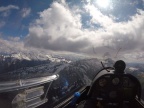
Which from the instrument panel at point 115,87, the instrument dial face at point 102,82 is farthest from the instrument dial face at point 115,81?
the instrument dial face at point 102,82

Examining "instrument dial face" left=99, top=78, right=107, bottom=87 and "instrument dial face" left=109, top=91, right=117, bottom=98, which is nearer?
"instrument dial face" left=109, top=91, right=117, bottom=98

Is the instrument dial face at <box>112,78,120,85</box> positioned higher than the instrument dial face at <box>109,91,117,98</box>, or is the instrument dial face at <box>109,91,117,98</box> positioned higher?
the instrument dial face at <box>112,78,120,85</box>

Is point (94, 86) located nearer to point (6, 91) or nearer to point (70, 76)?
point (6, 91)

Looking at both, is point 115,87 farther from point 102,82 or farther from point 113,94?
point 102,82

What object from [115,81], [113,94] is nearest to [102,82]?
[115,81]

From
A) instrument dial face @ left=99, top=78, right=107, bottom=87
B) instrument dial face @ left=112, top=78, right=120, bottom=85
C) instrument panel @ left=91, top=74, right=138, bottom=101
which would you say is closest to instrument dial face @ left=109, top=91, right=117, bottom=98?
instrument panel @ left=91, top=74, right=138, bottom=101

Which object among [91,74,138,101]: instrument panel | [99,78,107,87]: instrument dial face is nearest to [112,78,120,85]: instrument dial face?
[91,74,138,101]: instrument panel

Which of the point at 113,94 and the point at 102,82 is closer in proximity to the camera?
the point at 113,94

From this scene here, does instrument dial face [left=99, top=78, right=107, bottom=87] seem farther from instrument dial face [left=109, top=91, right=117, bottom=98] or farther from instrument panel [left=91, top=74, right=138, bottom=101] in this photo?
instrument dial face [left=109, top=91, right=117, bottom=98]
